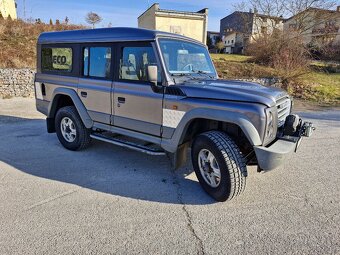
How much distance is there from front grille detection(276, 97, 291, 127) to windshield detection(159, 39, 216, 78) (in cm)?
126

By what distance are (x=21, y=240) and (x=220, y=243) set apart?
1.96 metres

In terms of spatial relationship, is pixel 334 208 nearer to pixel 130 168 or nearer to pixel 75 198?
pixel 130 168

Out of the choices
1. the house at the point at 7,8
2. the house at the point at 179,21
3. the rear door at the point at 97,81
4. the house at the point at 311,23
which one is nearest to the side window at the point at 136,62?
the rear door at the point at 97,81

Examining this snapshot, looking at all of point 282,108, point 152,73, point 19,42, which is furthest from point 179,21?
point 282,108

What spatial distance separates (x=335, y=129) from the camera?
725 centimetres

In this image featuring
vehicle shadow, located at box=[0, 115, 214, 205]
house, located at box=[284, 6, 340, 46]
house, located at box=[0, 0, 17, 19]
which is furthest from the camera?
house, located at box=[0, 0, 17, 19]

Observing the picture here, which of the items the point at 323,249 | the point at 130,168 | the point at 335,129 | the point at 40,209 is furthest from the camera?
the point at 335,129

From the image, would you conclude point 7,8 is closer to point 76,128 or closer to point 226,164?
point 76,128

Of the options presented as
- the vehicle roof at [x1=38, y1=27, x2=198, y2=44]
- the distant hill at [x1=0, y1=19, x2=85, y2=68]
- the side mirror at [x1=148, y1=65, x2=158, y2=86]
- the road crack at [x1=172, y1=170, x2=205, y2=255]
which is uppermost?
the distant hill at [x1=0, y1=19, x2=85, y2=68]

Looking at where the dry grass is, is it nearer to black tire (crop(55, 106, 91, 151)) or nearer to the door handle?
black tire (crop(55, 106, 91, 151))

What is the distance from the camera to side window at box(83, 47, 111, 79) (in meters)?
4.40

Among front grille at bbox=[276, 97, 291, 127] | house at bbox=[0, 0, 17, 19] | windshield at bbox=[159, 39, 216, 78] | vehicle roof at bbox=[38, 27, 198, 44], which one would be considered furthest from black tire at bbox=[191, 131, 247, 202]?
house at bbox=[0, 0, 17, 19]

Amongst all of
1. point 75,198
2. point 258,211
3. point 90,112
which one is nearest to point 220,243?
point 258,211

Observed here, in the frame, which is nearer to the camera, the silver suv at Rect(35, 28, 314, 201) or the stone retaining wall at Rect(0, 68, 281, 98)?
the silver suv at Rect(35, 28, 314, 201)
